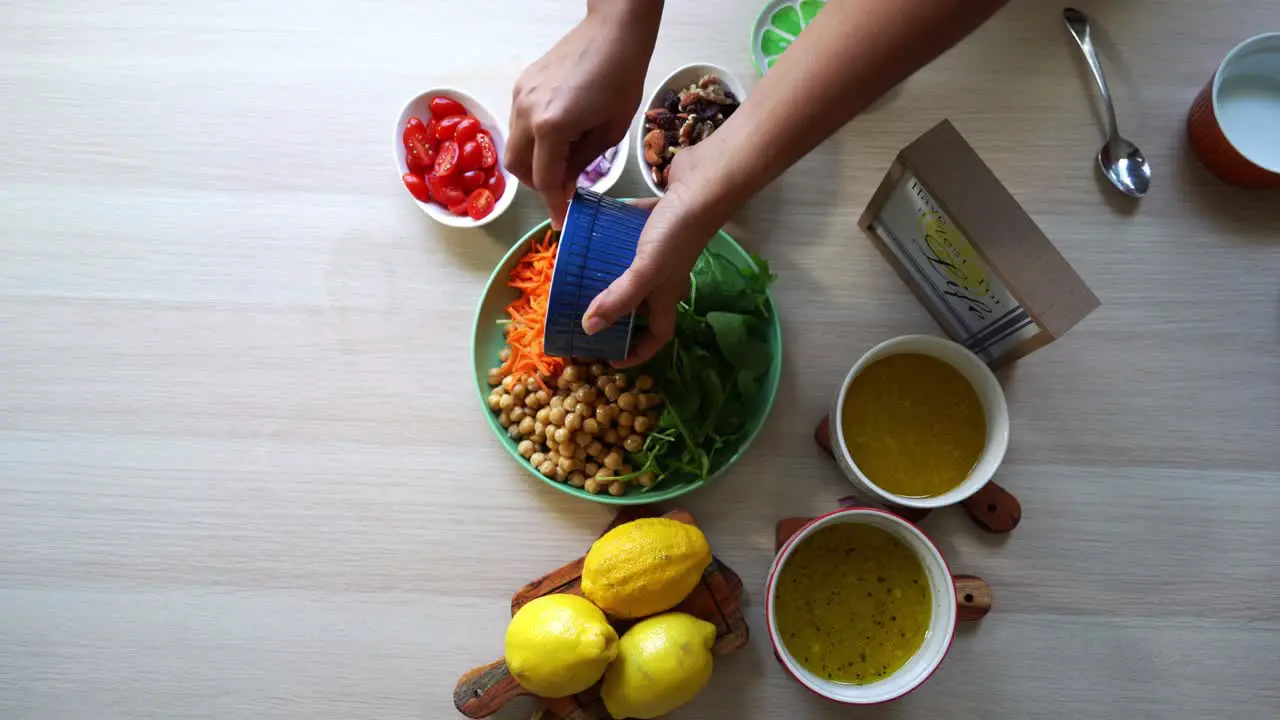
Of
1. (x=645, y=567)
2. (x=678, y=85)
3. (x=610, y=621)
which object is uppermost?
(x=678, y=85)

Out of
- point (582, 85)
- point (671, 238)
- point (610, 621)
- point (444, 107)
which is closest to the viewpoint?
point (671, 238)

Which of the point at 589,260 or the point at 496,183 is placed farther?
the point at 496,183

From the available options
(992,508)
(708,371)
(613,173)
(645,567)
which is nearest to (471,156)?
(613,173)

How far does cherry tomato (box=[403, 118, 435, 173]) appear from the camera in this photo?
93cm

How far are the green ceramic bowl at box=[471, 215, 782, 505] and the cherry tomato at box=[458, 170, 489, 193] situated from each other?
0.11 m

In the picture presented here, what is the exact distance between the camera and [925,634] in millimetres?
794

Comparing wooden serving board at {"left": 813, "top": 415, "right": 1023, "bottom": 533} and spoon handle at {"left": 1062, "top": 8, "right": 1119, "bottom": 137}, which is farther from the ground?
spoon handle at {"left": 1062, "top": 8, "right": 1119, "bottom": 137}

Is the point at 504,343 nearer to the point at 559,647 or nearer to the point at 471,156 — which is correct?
the point at 471,156

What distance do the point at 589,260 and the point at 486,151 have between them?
308 mm

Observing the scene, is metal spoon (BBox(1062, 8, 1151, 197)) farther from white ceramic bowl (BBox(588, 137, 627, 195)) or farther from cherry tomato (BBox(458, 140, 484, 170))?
cherry tomato (BBox(458, 140, 484, 170))

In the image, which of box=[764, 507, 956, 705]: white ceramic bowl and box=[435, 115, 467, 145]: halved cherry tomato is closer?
box=[764, 507, 956, 705]: white ceramic bowl

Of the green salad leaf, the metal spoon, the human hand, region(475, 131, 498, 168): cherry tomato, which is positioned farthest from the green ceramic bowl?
the metal spoon

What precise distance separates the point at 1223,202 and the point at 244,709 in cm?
135

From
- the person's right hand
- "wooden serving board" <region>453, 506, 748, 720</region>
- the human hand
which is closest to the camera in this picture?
the human hand
